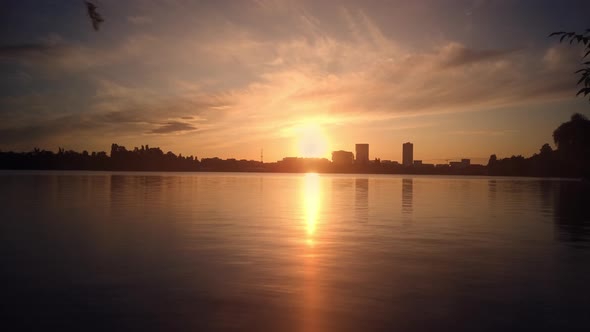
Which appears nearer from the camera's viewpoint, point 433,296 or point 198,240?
point 433,296

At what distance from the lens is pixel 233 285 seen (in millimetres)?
11242

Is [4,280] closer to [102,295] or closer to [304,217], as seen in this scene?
[102,295]

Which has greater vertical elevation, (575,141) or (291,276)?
(575,141)

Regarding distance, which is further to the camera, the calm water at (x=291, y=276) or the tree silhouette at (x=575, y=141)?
the tree silhouette at (x=575, y=141)

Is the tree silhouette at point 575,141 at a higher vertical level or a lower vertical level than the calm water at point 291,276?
higher

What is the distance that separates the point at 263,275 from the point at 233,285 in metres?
1.29

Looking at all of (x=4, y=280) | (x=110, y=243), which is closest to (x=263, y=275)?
(x=4, y=280)

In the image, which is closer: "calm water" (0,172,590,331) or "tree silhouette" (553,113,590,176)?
"calm water" (0,172,590,331)

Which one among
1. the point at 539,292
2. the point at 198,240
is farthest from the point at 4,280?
the point at 539,292

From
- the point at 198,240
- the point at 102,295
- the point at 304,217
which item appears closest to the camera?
the point at 102,295

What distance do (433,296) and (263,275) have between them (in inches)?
177

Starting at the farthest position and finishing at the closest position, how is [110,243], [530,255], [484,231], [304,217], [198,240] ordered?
[304,217]
[484,231]
[198,240]
[110,243]
[530,255]

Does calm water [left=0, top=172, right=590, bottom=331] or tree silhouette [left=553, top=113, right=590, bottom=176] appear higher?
tree silhouette [left=553, top=113, right=590, bottom=176]

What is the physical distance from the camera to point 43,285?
10930 millimetres
